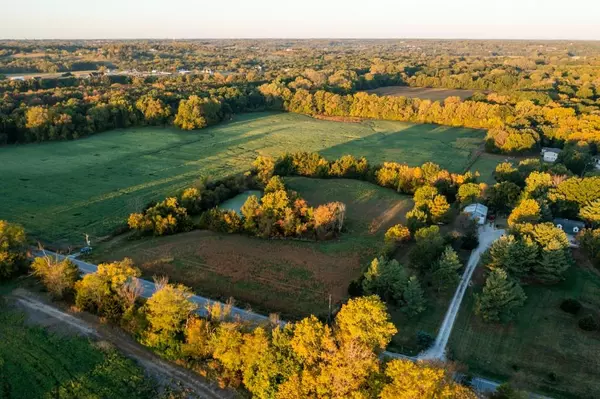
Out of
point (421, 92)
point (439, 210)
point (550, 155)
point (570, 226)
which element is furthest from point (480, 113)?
point (439, 210)

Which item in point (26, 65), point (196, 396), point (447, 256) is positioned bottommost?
point (196, 396)

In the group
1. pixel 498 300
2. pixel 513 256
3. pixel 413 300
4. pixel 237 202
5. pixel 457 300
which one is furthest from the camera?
pixel 237 202

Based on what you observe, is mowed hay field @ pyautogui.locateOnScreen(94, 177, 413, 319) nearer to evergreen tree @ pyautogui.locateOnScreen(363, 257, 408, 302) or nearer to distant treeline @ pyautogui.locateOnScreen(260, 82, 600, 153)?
evergreen tree @ pyautogui.locateOnScreen(363, 257, 408, 302)

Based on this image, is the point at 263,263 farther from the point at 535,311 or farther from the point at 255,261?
the point at 535,311

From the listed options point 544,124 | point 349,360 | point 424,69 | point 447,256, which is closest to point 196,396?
point 349,360

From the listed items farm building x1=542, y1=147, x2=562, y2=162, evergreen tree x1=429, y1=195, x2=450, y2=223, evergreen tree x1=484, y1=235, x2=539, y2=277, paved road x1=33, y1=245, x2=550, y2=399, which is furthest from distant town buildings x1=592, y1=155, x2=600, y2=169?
evergreen tree x1=484, y1=235, x2=539, y2=277

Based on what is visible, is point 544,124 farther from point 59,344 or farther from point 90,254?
point 59,344
